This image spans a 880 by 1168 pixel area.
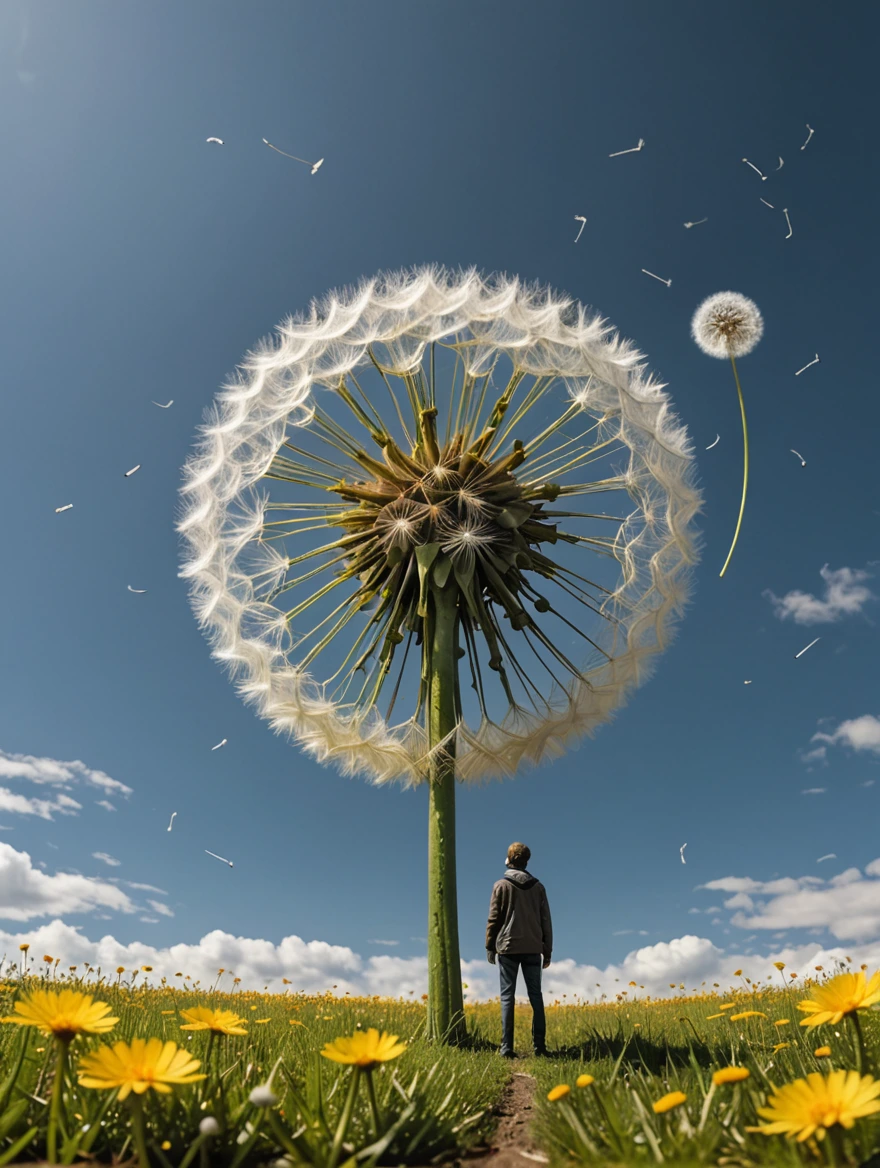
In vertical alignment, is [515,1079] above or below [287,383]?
below

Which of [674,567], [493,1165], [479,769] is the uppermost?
[674,567]

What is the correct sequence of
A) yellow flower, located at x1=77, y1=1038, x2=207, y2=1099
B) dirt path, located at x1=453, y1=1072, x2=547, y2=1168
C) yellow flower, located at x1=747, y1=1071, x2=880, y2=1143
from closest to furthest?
yellow flower, located at x1=747, y1=1071, x2=880, y2=1143, yellow flower, located at x1=77, y1=1038, x2=207, y2=1099, dirt path, located at x1=453, y1=1072, x2=547, y2=1168

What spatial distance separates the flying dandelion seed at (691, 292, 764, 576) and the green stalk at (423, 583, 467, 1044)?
4.87 meters

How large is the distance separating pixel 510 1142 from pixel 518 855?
16.4 feet

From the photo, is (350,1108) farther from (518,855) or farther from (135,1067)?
(518,855)

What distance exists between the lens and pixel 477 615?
396 inches

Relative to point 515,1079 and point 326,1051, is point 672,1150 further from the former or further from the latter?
point 515,1079

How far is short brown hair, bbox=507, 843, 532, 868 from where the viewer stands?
8.32 m

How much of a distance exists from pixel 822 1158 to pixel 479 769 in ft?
26.5

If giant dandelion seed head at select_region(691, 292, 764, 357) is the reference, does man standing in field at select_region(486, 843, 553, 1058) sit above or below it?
below

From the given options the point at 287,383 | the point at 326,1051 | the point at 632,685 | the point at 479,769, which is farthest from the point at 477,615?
the point at 326,1051

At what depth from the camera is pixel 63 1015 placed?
6.63ft

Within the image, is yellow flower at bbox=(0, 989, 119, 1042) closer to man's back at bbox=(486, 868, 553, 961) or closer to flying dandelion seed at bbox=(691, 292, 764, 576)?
man's back at bbox=(486, 868, 553, 961)

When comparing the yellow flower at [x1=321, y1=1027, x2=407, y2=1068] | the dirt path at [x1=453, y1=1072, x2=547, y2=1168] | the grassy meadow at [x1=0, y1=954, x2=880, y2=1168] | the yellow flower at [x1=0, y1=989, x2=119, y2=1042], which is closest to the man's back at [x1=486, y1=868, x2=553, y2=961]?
the dirt path at [x1=453, y1=1072, x2=547, y2=1168]
